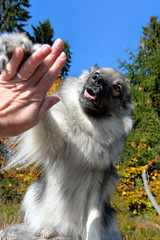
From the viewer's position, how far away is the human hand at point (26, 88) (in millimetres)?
1240

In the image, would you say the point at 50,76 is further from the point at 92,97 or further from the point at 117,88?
the point at 117,88

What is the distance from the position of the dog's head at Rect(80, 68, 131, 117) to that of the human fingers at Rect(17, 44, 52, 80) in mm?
1651

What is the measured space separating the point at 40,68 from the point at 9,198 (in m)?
8.51

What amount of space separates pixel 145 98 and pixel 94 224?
9.05 meters

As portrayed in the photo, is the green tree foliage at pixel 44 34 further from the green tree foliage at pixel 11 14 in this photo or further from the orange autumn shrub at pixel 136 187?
the orange autumn shrub at pixel 136 187

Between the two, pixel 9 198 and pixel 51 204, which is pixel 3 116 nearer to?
pixel 51 204

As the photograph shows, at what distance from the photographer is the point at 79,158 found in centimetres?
276

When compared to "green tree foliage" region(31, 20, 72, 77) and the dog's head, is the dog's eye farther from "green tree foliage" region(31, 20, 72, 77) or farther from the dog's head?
"green tree foliage" region(31, 20, 72, 77)

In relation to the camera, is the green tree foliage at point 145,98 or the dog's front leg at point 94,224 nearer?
the dog's front leg at point 94,224

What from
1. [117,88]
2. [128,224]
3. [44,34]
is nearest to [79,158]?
[117,88]

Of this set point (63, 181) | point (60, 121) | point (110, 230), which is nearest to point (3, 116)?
point (60, 121)

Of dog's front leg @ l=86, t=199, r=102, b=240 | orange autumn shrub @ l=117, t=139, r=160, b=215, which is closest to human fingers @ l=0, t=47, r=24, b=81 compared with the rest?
dog's front leg @ l=86, t=199, r=102, b=240

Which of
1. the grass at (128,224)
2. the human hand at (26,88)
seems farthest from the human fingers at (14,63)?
the grass at (128,224)

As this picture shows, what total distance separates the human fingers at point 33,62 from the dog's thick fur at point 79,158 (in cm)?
119
